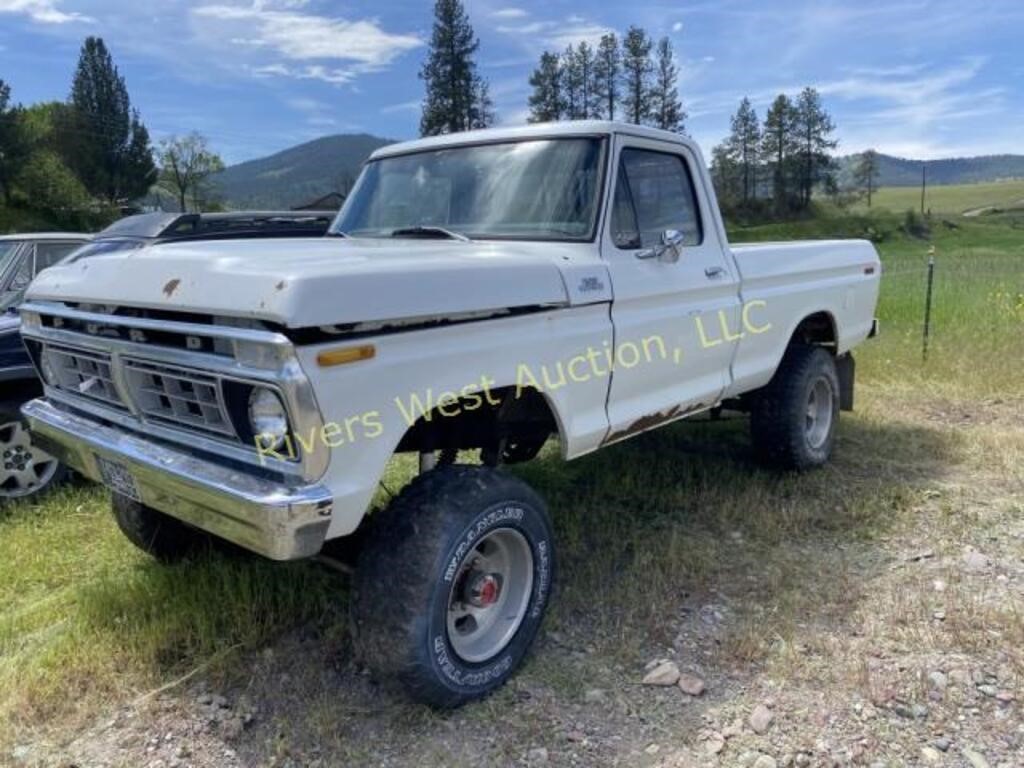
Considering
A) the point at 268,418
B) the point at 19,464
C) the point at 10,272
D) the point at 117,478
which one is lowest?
the point at 19,464

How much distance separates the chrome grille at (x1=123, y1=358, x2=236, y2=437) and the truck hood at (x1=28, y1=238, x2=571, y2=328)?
22 cm

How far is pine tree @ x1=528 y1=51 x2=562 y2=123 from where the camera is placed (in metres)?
63.4

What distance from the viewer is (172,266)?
2.88 meters

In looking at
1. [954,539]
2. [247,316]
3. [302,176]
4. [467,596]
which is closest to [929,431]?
[954,539]

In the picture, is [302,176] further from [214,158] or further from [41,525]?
[41,525]

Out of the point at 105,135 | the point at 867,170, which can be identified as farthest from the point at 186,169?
the point at 867,170

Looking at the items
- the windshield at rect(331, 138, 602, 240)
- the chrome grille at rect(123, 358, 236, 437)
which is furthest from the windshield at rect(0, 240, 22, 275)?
the chrome grille at rect(123, 358, 236, 437)

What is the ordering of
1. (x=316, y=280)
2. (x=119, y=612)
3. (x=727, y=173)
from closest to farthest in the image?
(x=316, y=280) → (x=119, y=612) → (x=727, y=173)

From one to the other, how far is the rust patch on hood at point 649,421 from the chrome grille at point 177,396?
5.62 ft

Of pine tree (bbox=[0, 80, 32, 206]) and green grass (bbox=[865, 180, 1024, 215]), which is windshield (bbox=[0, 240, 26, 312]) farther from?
green grass (bbox=[865, 180, 1024, 215])

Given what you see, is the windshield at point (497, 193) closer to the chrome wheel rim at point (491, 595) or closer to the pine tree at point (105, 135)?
the chrome wheel rim at point (491, 595)

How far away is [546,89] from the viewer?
210 feet

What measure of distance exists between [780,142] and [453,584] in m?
77.0

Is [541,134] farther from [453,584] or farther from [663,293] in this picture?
[453,584]
